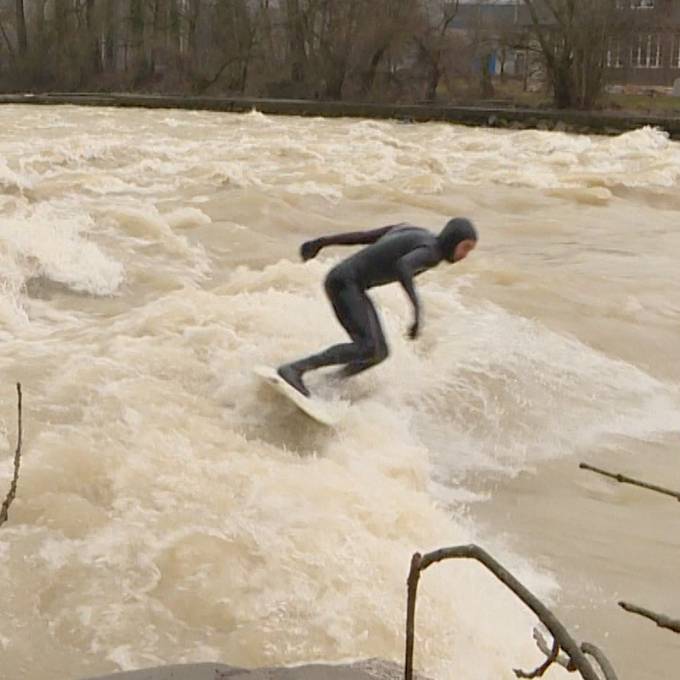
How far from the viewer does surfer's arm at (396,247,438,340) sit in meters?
5.40

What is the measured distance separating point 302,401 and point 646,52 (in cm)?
4062

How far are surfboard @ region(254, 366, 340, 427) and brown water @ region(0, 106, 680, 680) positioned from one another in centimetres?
12

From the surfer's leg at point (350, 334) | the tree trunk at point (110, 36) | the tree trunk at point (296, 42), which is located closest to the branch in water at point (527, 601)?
the surfer's leg at point (350, 334)

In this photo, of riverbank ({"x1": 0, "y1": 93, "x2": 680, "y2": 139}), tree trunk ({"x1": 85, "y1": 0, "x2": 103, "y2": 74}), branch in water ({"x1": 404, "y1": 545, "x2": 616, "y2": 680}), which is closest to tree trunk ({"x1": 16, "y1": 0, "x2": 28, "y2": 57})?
tree trunk ({"x1": 85, "y1": 0, "x2": 103, "y2": 74})

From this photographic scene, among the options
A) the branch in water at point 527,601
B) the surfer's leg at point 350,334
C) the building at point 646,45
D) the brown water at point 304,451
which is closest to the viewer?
the branch in water at point 527,601

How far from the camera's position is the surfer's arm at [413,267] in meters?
5.40

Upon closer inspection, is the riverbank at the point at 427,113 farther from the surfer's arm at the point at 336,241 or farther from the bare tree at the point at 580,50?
the surfer's arm at the point at 336,241

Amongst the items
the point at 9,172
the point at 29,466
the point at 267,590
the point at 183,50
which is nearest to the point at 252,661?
the point at 267,590

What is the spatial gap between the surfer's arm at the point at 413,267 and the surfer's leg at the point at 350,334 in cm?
37

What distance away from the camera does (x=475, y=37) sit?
40.9m

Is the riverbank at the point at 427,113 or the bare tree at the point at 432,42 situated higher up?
the bare tree at the point at 432,42

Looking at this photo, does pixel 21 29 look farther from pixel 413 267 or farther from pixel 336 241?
pixel 413 267

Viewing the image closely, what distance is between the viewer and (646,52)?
140ft

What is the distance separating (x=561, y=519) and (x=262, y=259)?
5871 mm
